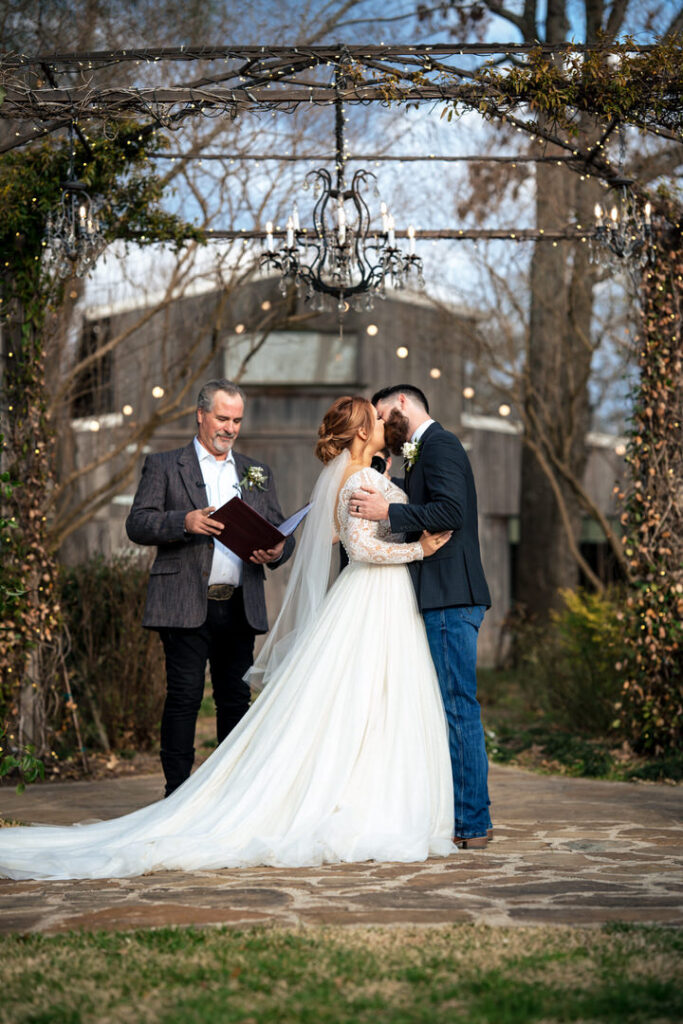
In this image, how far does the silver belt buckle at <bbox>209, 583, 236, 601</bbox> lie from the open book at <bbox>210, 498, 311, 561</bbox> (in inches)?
10.1

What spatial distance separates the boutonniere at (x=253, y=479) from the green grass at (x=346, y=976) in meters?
2.63

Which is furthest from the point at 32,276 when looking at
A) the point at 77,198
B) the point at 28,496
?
the point at 28,496

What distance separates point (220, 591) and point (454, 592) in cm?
120

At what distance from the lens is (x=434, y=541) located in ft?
18.1

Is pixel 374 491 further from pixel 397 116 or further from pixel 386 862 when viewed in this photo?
pixel 397 116

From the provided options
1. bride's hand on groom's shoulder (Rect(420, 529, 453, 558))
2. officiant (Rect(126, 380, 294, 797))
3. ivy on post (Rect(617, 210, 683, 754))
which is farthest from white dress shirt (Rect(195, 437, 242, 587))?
ivy on post (Rect(617, 210, 683, 754))

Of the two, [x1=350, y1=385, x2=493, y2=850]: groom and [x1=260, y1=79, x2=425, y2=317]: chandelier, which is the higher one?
[x1=260, y1=79, x2=425, y2=317]: chandelier

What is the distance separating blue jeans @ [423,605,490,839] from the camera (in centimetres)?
545

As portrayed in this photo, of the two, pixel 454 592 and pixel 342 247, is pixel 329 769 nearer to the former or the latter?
pixel 454 592

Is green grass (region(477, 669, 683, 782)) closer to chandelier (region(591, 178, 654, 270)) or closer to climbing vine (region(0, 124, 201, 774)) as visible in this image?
chandelier (region(591, 178, 654, 270))

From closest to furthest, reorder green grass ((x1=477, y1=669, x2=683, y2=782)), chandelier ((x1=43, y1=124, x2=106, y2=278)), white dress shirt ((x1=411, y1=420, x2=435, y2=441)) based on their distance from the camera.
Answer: white dress shirt ((x1=411, y1=420, x2=435, y2=441))
chandelier ((x1=43, y1=124, x2=106, y2=278))
green grass ((x1=477, y1=669, x2=683, y2=782))

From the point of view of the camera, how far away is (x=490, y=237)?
8.41 meters

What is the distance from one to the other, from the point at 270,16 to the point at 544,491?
670 cm

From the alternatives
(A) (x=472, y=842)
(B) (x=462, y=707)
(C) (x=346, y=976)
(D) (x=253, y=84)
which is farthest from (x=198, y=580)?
(C) (x=346, y=976)
